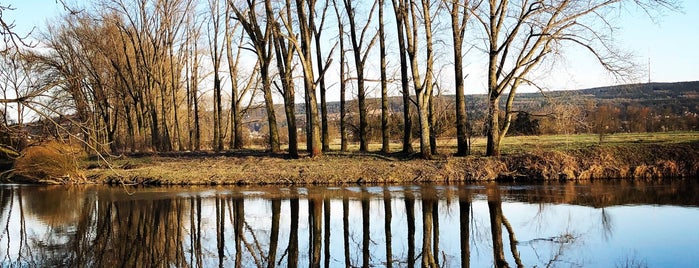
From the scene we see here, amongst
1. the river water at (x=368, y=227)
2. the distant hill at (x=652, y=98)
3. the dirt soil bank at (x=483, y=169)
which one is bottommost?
the river water at (x=368, y=227)

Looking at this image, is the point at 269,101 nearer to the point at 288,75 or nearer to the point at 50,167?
the point at 288,75

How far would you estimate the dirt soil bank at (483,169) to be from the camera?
24.6 m

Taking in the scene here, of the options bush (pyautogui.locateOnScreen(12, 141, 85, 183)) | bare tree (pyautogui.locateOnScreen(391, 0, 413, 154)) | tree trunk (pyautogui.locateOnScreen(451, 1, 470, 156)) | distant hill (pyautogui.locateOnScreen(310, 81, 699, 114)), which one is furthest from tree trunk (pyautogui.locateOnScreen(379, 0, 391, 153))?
bush (pyautogui.locateOnScreen(12, 141, 85, 183))

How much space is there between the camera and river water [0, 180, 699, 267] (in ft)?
35.7

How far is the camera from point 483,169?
81.5 feet

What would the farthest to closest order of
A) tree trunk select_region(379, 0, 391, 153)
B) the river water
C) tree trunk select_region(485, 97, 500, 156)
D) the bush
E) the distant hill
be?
the distant hill < tree trunk select_region(379, 0, 391, 153) < the bush < tree trunk select_region(485, 97, 500, 156) < the river water

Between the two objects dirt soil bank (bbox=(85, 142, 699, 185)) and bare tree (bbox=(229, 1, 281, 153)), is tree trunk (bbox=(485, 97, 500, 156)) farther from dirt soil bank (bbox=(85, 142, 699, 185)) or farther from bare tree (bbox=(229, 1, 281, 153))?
bare tree (bbox=(229, 1, 281, 153))

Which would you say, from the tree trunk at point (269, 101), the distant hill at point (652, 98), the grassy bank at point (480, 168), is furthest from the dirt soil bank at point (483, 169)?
the distant hill at point (652, 98)

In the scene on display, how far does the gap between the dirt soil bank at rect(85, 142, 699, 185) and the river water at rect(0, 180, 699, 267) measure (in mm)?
2421

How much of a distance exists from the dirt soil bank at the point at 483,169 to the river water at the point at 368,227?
2421mm

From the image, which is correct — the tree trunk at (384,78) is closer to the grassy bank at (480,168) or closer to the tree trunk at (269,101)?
the grassy bank at (480,168)

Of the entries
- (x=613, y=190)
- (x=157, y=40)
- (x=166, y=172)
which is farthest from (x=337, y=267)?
(x=157, y=40)

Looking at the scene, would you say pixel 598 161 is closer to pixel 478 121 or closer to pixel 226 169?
pixel 478 121

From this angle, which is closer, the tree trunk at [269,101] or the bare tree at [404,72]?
the bare tree at [404,72]
